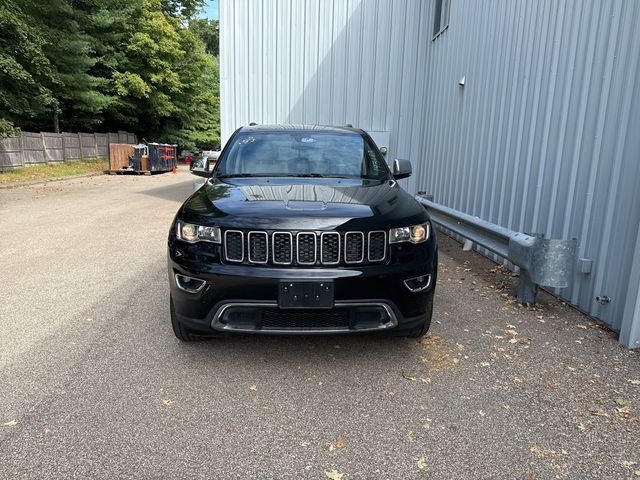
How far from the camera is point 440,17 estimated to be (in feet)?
31.4

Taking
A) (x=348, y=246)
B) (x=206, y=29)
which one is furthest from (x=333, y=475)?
(x=206, y=29)

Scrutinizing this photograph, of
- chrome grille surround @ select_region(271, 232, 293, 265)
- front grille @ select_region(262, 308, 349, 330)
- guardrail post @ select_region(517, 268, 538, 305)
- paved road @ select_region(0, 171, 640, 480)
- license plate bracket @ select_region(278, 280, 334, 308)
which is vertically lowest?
paved road @ select_region(0, 171, 640, 480)

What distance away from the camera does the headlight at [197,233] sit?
313 cm

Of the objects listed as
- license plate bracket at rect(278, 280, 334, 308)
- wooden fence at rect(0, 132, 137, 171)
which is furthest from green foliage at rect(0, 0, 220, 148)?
license plate bracket at rect(278, 280, 334, 308)

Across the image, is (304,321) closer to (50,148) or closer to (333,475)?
(333,475)

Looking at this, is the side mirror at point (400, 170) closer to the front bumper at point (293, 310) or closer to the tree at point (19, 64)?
the front bumper at point (293, 310)

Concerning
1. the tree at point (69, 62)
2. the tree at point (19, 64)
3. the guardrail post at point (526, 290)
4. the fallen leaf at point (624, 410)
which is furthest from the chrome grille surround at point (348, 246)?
the tree at point (69, 62)

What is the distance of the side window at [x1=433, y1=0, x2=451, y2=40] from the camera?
Answer: 900 cm

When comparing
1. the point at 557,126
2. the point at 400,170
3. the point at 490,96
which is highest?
the point at 490,96

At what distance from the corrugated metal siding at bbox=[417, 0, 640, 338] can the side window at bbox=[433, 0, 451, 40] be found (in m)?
0.92

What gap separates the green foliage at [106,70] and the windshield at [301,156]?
16.7 metres

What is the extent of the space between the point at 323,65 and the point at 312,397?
958 cm

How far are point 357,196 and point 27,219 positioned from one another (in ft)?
28.4

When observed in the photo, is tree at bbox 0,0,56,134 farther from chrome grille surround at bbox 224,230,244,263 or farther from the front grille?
the front grille
